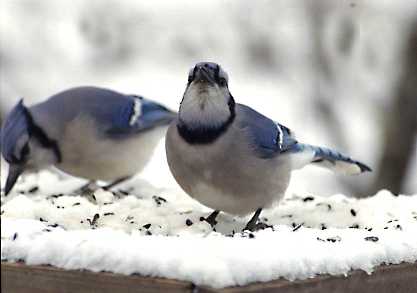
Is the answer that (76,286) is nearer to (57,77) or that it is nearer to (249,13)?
(249,13)

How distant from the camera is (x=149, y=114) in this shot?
118 inches

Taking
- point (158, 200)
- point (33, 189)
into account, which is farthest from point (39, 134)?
point (158, 200)

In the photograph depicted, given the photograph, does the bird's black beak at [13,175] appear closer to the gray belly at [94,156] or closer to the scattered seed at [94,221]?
the gray belly at [94,156]

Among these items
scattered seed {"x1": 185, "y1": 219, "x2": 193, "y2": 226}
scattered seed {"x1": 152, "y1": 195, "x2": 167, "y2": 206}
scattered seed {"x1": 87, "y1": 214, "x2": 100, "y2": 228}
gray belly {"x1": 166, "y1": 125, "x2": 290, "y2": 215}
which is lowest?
scattered seed {"x1": 152, "y1": 195, "x2": 167, "y2": 206}

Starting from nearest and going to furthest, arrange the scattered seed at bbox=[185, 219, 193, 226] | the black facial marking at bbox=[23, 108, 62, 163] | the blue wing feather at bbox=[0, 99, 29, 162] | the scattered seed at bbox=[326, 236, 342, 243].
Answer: the scattered seed at bbox=[326, 236, 342, 243], the scattered seed at bbox=[185, 219, 193, 226], the blue wing feather at bbox=[0, 99, 29, 162], the black facial marking at bbox=[23, 108, 62, 163]

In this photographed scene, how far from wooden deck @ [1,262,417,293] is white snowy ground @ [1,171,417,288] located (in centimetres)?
1

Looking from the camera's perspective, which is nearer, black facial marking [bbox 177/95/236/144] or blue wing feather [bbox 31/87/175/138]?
black facial marking [bbox 177/95/236/144]

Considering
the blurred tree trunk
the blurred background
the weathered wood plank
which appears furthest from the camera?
the blurred tree trunk

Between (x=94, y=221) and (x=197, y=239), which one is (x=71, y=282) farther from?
(x=94, y=221)

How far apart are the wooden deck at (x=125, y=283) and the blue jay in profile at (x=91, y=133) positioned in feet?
4.36

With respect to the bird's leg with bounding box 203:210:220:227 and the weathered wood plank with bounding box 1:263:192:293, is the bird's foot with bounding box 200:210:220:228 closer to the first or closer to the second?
the bird's leg with bounding box 203:210:220:227

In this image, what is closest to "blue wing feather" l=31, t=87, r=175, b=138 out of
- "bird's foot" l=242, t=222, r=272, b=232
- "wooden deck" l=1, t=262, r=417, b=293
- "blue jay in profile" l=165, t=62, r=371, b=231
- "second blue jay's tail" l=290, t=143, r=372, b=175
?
"second blue jay's tail" l=290, t=143, r=372, b=175

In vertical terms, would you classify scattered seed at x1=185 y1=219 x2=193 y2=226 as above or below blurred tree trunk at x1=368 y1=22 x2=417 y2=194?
above

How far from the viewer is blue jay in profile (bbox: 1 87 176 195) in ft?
9.46
